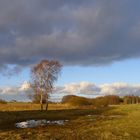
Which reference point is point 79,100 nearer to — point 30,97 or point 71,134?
point 30,97

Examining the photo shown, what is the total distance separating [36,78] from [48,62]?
4230 mm

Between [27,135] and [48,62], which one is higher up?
[48,62]

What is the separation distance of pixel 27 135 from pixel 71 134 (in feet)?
11.6

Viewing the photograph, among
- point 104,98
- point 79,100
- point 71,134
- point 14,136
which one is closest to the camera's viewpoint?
point 14,136

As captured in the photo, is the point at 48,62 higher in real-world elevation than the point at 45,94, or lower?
higher

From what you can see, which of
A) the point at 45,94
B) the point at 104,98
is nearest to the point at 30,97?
the point at 45,94

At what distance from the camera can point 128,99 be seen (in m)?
128

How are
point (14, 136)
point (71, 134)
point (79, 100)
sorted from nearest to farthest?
point (14, 136), point (71, 134), point (79, 100)

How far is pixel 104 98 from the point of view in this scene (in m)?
123

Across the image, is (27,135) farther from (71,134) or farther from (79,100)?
(79,100)

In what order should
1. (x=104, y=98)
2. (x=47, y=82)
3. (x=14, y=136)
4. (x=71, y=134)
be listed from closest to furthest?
(x=14, y=136), (x=71, y=134), (x=47, y=82), (x=104, y=98)

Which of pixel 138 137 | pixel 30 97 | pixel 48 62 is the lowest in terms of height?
pixel 138 137

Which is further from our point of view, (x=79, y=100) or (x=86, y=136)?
(x=79, y=100)

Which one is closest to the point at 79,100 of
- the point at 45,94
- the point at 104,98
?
the point at 104,98
